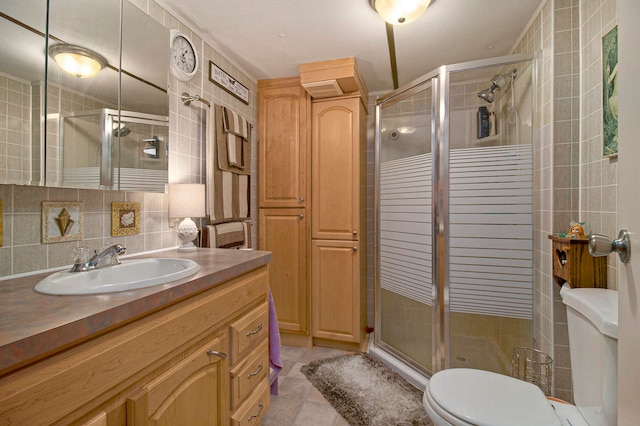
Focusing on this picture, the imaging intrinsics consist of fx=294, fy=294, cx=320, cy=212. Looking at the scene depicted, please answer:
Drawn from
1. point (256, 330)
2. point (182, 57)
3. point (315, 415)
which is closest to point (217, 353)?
point (256, 330)

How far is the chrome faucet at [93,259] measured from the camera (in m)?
1.09

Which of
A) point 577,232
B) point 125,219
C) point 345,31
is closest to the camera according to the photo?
point 577,232

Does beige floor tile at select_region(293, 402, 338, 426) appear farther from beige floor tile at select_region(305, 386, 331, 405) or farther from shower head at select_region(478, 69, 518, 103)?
shower head at select_region(478, 69, 518, 103)

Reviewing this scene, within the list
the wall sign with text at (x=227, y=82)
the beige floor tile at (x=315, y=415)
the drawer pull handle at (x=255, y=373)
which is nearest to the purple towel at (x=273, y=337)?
the drawer pull handle at (x=255, y=373)

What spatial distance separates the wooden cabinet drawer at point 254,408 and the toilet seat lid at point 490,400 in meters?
0.78

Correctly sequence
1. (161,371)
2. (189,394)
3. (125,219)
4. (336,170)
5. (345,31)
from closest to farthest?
(161,371), (189,394), (125,219), (345,31), (336,170)

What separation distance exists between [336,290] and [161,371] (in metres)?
1.69

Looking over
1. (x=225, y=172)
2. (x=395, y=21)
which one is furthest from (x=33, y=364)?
(x=395, y=21)

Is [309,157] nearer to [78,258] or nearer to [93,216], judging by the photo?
[93,216]

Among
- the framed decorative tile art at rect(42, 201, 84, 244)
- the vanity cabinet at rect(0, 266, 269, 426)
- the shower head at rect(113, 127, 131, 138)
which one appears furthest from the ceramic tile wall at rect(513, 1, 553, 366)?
the framed decorative tile art at rect(42, 201, 84, 244)

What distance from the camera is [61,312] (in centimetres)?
68

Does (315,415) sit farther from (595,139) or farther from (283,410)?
(595,139)

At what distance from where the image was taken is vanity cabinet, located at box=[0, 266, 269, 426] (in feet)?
1.89

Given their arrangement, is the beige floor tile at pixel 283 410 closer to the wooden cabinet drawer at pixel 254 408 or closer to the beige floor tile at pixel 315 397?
the beige floor tile at pixel 315 397
